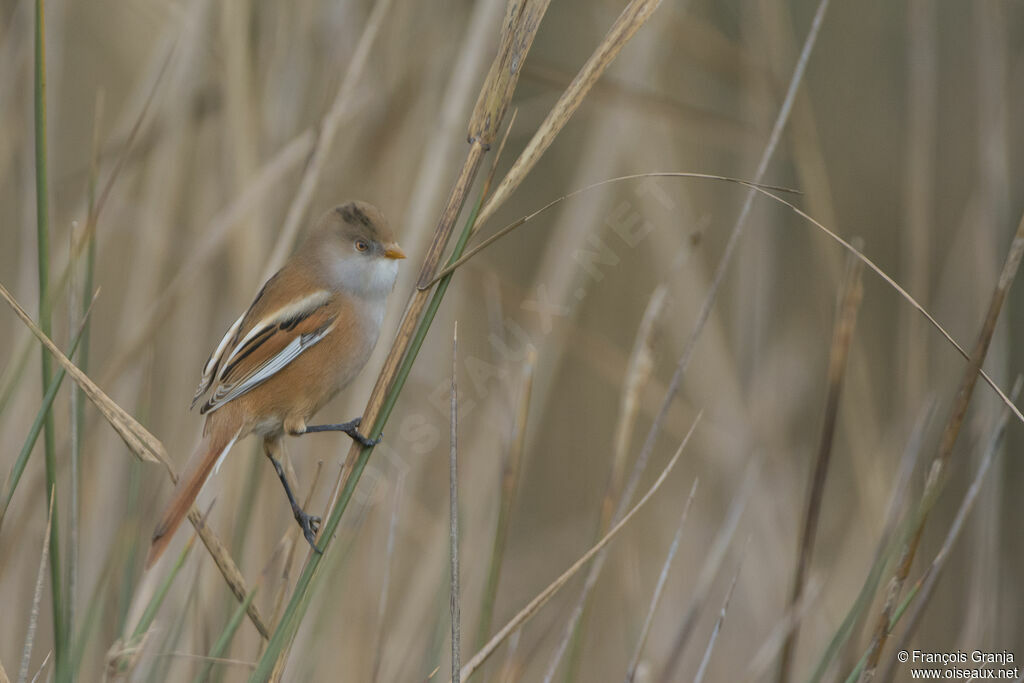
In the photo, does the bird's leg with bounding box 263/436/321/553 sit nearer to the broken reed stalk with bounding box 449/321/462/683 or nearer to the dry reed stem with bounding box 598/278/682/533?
the broken reed stalk with bounding box 449/321/462/683

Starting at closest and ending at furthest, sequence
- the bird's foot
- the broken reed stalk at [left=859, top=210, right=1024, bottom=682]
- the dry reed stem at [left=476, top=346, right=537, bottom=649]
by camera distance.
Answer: the broken reed stalk at [left=859, top=210, right=1024, bottom=682], the dry reed stem at [left=476, top=346, right=537, bottom=649], the bird's foot

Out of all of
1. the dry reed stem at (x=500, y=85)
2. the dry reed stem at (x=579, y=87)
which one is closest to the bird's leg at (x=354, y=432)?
the dry reed stem at (x=500, y=85)

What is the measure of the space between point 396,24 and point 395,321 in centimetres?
78

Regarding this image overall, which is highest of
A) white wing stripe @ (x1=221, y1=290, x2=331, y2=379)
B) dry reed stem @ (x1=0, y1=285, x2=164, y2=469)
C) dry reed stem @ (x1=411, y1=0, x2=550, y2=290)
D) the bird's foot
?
dry reed stem @ (x1=411, y1=0, x2=550, y2=290)

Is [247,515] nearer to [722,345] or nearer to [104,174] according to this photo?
[104,174]

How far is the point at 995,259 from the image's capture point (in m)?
2.50

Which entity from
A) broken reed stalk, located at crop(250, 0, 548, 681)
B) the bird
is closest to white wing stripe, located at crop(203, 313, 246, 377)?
the bird

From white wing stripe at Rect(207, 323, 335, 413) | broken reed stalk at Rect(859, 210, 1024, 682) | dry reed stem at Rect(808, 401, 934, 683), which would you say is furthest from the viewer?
white wing stripe at Rect(207, 323, 335, 413)

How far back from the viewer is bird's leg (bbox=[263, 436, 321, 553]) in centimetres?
173

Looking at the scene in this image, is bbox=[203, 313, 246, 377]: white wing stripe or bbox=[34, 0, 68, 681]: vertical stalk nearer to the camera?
bbox=[34, 0, 68, 681]: vertical stalk

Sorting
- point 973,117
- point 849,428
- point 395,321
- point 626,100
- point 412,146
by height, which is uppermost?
point 973,117

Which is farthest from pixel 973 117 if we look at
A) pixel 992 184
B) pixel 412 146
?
pixel 412 146

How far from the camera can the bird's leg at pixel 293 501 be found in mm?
1733

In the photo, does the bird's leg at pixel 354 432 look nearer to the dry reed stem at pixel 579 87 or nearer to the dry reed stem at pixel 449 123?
the dry reed stem at pixel 579 87
